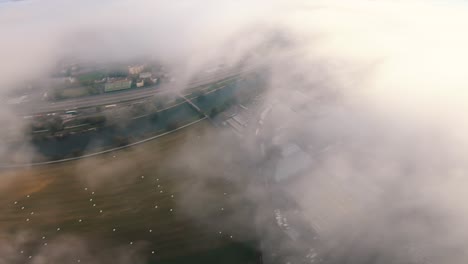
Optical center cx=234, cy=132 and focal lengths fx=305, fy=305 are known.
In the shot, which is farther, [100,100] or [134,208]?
[100,100]

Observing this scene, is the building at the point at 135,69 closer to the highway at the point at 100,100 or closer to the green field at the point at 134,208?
the highway at the point at 100,100

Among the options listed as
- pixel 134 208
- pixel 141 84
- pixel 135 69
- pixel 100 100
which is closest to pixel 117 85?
pixel 141 84

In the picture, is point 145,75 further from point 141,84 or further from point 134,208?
point 134,208

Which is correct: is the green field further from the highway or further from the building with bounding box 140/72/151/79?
the building with bounding box 140/72/151/79

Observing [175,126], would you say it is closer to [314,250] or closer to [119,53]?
[314,250]

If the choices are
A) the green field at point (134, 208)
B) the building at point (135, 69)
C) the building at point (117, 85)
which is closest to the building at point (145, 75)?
the building at point (135, 69)

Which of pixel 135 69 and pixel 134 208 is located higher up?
pixel 135 69
